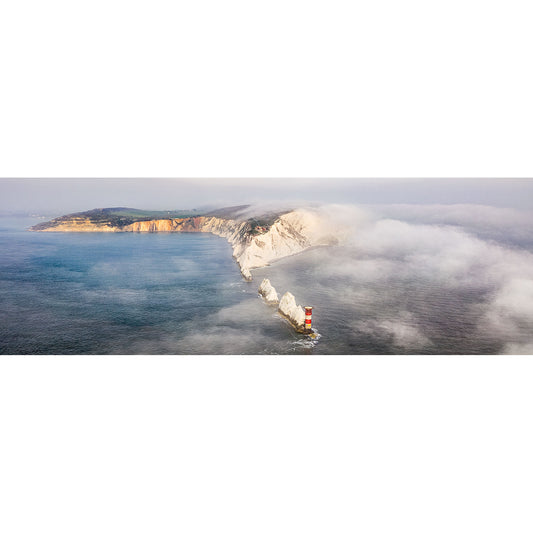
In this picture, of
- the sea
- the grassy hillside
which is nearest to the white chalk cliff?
the sea

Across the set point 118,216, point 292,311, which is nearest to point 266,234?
point 292,311

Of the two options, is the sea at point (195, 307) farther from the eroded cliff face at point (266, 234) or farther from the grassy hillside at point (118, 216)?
the grassy hillside at point (118, 216)

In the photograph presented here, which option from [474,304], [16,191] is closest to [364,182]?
[474,304]

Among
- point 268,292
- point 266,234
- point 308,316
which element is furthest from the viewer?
point 266,234

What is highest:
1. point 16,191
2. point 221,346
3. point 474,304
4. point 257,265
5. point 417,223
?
point 16,191

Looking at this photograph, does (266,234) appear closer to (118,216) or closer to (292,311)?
(292,311)

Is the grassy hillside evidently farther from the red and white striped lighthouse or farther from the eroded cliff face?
the red and white striped lighthouse

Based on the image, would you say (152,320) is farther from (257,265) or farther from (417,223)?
(417,223)
